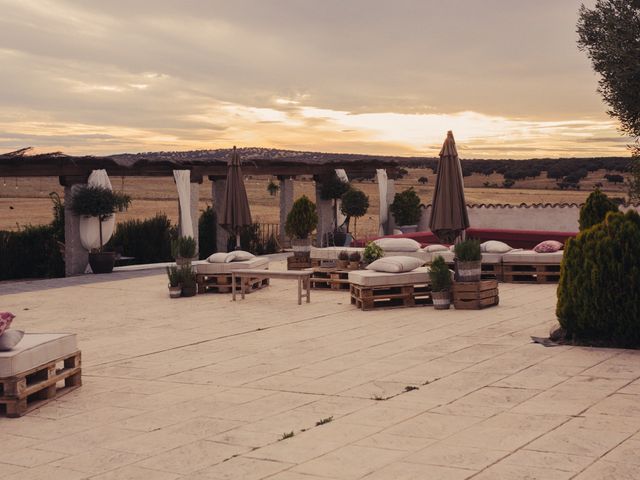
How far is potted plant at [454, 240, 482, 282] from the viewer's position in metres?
12.8

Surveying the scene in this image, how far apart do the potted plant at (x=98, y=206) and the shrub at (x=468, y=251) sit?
9.21 meters

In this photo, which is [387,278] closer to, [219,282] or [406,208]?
[219,282]

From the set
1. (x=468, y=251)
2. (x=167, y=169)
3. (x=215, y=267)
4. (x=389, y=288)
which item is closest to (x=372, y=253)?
(x=389, y=288)

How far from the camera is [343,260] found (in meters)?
16.2

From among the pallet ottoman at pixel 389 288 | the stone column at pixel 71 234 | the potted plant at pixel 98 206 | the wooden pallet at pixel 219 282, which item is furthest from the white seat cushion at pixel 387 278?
the stone column at pixel 71 234

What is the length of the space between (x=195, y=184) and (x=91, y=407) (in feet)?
50.3

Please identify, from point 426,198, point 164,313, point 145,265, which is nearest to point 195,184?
point 145,265

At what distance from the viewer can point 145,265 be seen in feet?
68.8

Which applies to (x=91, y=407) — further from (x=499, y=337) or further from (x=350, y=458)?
(x=499, y=337)

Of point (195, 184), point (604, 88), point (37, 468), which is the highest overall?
point (604, 88)

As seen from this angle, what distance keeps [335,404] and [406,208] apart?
2016cm

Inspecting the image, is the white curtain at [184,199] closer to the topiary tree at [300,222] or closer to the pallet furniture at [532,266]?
the topiary tree at [300,222]

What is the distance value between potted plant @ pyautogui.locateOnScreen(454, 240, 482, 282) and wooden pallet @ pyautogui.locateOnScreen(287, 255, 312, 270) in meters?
5.56

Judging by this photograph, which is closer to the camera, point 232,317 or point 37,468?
point 37,468
